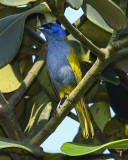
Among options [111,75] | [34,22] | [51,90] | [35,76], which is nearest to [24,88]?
[35,76]

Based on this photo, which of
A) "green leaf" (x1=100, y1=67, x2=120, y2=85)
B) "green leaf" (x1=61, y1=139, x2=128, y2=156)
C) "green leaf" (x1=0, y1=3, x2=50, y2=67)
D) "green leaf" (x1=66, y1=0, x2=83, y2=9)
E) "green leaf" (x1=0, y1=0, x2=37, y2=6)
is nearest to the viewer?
"green leaf" (x1=61, y1=139, x2=128, y2=156)

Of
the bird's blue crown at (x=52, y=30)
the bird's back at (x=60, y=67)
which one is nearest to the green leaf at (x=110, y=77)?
the bird's back at (x=60, y=67)

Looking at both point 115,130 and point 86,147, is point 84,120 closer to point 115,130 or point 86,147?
point 115,130

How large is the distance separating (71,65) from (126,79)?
0.51 meters

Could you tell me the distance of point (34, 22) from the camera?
2.61 metres

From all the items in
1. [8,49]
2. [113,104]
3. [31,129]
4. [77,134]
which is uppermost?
[8,49]

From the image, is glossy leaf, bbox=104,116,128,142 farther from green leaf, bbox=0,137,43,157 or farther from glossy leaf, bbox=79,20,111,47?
green leaf, bbox=0,137,43,157

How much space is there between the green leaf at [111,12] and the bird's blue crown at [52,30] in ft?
3.98

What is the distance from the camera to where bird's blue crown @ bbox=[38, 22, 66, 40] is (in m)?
2.65

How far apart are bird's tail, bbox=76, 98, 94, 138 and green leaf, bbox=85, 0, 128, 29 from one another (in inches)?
39.6

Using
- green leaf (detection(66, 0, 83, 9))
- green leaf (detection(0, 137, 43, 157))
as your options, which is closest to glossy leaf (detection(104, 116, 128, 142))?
green leaf (detection(0, 137, 43, 157))

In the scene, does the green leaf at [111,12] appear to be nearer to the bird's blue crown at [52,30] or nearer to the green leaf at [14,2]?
the green leaf at [14,2]

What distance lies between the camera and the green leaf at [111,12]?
132 cm

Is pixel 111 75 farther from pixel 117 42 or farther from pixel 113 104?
pixel 117 42
